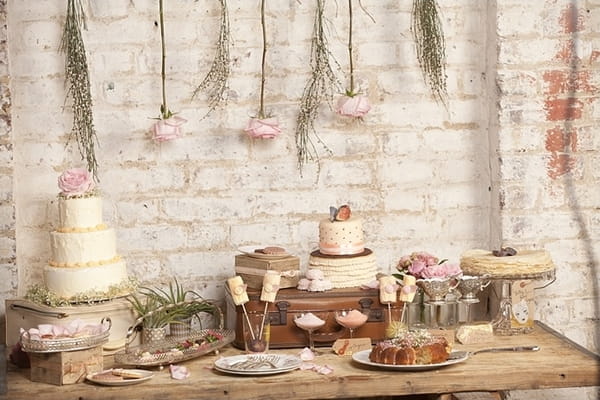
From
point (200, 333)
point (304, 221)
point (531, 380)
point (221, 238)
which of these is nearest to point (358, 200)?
point (304, 221)

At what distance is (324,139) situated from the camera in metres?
3.77

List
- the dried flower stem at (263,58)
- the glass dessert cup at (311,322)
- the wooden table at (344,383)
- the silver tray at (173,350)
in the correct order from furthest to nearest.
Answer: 1. the dried flower stem at (263,58)
2. the glass dessert cup at (311,322)
3. the silver tray at (173,350)
4. the wooden table at (344,383)

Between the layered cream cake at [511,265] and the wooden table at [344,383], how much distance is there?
367 millimetres

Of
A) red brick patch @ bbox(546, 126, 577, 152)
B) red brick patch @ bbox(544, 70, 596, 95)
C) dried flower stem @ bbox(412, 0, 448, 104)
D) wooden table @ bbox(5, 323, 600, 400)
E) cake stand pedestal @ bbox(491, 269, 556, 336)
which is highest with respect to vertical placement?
dried flower stem @ bbox(412, 0, 448, 104)

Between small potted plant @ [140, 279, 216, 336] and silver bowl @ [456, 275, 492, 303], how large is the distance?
834mm

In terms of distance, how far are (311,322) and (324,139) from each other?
2.53ft

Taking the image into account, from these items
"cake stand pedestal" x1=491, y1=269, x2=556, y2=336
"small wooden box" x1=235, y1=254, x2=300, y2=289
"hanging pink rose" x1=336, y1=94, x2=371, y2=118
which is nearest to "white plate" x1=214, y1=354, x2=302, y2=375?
"small wooden box" x1=235, y1=254, x2=300, y2=289

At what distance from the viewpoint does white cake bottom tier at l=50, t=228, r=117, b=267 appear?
10.8 ft

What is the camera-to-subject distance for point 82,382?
9.94 feet

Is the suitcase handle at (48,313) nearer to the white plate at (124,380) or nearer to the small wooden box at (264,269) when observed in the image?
the white plate at (124,380)

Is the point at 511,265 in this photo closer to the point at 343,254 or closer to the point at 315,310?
the point at 343,254

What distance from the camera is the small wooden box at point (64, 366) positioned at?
299cm

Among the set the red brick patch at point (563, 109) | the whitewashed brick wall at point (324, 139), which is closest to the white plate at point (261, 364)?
the whitewashed brick wall at point (324, 139)

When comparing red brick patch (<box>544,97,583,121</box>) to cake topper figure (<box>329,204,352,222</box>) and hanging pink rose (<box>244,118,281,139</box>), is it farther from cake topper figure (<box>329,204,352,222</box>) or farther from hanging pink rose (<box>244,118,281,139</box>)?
hanging pink rose (<box>244,118,281,139</box>)
